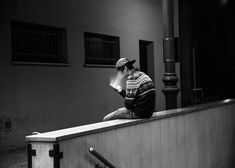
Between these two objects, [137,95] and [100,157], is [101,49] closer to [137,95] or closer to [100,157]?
[137,95]

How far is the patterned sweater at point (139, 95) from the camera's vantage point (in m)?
5.32

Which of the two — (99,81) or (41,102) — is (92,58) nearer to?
(99,81)

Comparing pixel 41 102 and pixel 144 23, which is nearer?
pixel 41 102

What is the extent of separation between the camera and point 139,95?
5.34 m

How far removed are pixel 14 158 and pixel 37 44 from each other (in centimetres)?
368

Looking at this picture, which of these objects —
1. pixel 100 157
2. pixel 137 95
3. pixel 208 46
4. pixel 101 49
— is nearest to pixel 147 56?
pixel 101 49

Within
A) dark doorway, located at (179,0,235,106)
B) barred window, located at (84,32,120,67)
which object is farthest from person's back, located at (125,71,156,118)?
dark doorway, located at (179,0,235,106)

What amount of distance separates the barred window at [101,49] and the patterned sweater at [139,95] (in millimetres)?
6697

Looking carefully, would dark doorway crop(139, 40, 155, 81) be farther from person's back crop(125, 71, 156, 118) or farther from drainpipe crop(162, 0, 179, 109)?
person's back crop(125, 71, 156, 118)

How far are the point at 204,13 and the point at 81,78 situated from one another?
10.1m

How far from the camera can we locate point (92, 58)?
12375 millimetres

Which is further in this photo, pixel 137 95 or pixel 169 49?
pixel 169 49

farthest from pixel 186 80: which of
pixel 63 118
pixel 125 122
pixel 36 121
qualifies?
pixel 125 122

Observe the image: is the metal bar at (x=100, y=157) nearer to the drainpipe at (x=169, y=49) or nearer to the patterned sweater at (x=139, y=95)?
the patterned sweater at (x=139, y=95)
